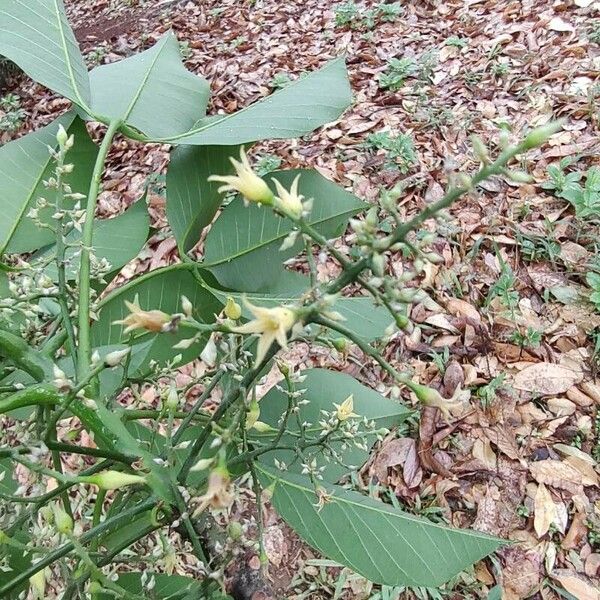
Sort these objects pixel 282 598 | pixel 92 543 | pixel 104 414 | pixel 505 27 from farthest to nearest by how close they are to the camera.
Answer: pixel 505 27
pixel 282 598
pixel 92 543
pixel 104 414

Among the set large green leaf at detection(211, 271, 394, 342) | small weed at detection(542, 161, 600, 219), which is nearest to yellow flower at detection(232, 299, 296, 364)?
large green leaf at detection(211, 271, 394, 342)

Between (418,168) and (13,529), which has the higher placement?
(13,529)

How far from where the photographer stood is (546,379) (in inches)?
61.9

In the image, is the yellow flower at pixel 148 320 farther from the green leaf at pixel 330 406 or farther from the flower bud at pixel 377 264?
the green leaf at pixel 330 406

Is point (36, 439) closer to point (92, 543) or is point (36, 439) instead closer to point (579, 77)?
point (92, 543)

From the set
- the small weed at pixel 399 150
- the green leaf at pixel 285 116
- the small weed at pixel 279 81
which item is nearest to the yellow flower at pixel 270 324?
the green leaf at pixel 285 116

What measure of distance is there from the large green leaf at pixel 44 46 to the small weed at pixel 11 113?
2195 mm

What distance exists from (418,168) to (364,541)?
1.57 m

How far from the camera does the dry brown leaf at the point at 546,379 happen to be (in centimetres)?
156

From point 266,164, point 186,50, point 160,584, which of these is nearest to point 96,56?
point 186,50

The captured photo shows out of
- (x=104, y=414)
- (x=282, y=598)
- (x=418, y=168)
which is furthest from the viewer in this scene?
(x=418, y=168)

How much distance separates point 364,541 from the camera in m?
0.72

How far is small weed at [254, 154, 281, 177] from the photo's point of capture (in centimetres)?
216

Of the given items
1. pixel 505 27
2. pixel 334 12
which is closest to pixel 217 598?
pixel 505 27
